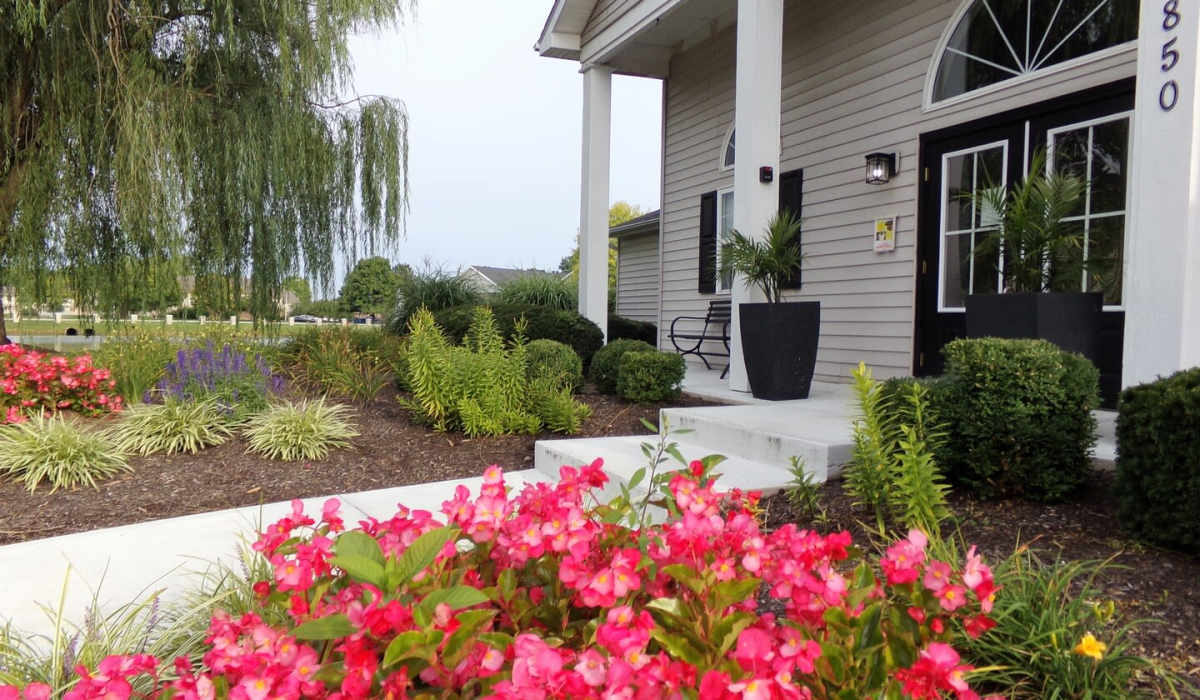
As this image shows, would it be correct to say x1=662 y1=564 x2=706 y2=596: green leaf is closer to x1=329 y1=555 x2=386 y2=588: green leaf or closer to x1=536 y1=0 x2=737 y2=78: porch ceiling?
x1=329 y1=555 x2=386 y2=588: green leaf

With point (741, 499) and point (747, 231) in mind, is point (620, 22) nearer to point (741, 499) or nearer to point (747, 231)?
point (747, 231)

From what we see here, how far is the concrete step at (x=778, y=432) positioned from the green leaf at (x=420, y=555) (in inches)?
74.6

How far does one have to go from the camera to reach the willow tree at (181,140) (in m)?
6.06

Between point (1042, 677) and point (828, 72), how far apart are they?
5.88 metres

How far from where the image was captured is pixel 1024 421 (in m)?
2.38

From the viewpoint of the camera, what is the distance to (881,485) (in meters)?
2.32

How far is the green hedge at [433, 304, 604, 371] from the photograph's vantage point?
22.4 ft

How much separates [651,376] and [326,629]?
13.9ft

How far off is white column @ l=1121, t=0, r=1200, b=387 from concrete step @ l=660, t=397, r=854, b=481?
1181mm

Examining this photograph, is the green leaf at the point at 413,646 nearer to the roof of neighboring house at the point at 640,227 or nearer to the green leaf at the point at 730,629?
the green leaf at the point at 730,629

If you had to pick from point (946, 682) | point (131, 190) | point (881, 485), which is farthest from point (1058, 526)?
point (131, 190)

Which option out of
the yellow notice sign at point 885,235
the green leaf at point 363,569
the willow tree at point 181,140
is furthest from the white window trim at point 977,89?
the willow tree at point 181,140

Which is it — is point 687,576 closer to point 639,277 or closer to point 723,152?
point 723,152

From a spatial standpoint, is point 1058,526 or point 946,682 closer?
point 946,682
